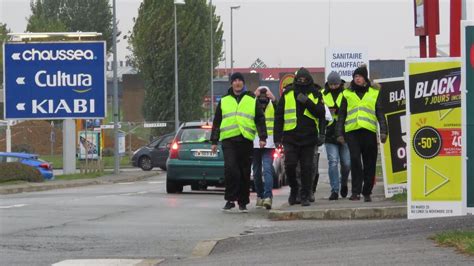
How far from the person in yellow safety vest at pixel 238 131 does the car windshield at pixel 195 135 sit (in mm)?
5278

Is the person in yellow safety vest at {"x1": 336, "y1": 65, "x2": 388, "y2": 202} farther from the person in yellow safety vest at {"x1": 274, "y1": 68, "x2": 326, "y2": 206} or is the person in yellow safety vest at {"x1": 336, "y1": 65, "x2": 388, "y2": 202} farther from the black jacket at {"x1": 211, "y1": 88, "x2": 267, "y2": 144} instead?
the black jacket at {"x1": 211, "y1": 88, "x2": 267, "y2": 144}

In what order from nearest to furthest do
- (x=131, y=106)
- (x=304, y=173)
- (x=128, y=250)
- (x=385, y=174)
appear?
(x=128, y=250)
(x=304, y=173)
(x=385, y=174)
(x=131, y=106)

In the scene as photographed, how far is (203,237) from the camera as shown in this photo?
36.3 ft

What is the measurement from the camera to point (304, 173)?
13.3 meters

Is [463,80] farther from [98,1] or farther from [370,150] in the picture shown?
[98,1]

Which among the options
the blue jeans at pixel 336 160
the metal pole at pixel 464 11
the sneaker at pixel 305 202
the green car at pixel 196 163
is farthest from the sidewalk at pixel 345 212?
the green car at pixel 196 163

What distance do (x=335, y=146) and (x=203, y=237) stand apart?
375 centimetres

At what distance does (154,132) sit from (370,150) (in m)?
47.6

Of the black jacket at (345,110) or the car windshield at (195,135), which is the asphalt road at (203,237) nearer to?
the black jacket at (345,110)

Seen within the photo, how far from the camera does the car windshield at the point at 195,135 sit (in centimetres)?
1905

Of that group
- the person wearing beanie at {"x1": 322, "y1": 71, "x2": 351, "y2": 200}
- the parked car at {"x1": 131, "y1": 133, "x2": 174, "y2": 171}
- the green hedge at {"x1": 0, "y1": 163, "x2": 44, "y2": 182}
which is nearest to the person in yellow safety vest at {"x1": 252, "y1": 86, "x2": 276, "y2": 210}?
the person wearing beanie at {"x1": 322, "y1": 71, "x2": 351, "y2": 200}

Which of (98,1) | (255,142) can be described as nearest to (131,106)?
(98,1)

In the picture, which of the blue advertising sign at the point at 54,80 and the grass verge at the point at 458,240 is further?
the blue advertising sign at the point at 54,80

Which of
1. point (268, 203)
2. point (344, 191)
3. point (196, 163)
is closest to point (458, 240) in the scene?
point (268, 203)
